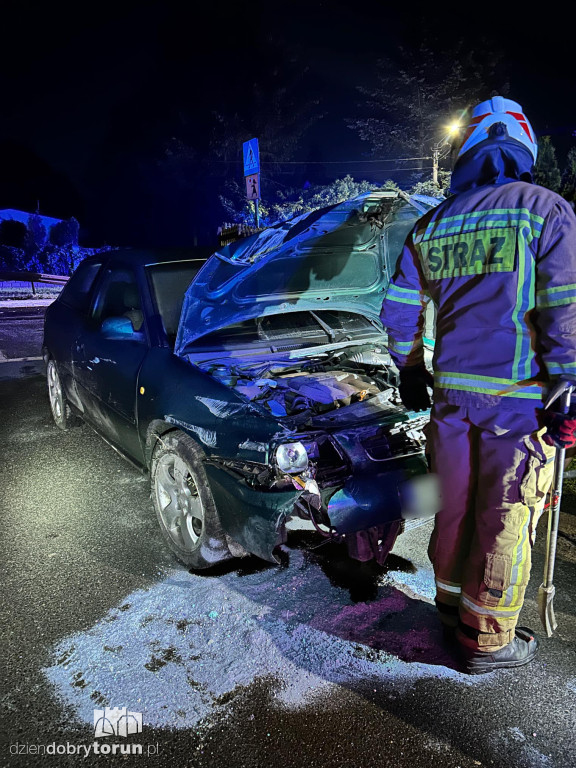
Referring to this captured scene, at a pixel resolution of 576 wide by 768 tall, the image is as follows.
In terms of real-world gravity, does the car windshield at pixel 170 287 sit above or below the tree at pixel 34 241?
below

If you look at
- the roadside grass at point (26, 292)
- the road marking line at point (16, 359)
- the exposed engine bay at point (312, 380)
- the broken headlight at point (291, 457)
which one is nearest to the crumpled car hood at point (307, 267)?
the exposed engine bay at point (312, 380)

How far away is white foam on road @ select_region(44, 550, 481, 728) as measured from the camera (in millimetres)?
2053

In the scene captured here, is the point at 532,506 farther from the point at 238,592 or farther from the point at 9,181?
the point at 9,181

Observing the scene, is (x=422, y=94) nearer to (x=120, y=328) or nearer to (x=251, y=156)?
(x=251, y=156)

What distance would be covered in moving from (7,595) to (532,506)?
2.53m

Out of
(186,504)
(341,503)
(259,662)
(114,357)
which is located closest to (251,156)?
(114,357)

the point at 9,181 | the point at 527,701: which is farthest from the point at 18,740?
the point at 9,181

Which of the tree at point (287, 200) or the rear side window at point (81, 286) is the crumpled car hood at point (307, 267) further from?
the tree at point (287, 200)

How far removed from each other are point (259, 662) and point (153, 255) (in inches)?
106

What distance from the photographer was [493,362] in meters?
1.98

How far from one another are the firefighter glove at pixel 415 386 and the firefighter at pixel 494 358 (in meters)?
0.27

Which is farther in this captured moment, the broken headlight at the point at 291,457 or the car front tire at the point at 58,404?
the car front tire at the point at 58,404

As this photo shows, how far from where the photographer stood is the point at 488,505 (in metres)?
2.05

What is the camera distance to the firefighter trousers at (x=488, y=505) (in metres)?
1.98
